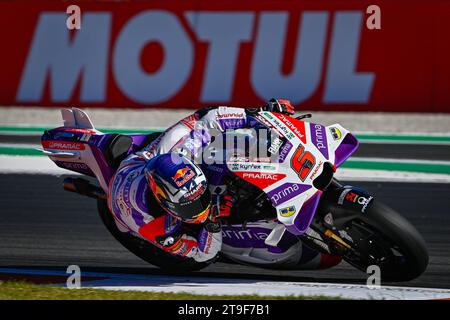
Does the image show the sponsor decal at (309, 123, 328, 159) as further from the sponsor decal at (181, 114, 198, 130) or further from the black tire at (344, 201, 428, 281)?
the sponsor decal at (181, 114, 198, 130)

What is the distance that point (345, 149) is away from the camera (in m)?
5.81

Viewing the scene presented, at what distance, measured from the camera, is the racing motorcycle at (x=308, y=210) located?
5.58 m

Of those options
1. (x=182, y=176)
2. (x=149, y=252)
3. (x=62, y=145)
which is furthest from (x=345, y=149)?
(x=62, y=145)

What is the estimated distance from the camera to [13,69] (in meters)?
15.3

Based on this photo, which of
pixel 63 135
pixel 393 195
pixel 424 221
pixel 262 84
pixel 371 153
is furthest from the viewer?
pixel 262 84

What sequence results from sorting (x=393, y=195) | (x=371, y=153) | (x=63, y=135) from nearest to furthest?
(x=63, y=135) < (x=393, y=195) < (x=371, y=153)

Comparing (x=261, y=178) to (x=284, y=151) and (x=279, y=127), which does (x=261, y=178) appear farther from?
(x=279, y=127)

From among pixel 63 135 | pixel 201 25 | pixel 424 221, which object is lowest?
pixel 424 221

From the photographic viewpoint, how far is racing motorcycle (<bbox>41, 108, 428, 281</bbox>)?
18.3ft
